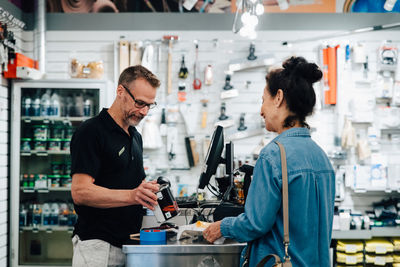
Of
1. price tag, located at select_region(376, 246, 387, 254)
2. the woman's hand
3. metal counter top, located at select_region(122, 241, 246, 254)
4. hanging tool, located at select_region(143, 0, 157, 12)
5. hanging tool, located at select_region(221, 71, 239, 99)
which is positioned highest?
hanging tool, located at select_region(143, 0, 157, 12)

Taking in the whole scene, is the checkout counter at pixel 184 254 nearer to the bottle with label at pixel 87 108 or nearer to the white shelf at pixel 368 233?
the white shelf at pixel 368 233

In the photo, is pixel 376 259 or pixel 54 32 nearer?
pixel 376 259

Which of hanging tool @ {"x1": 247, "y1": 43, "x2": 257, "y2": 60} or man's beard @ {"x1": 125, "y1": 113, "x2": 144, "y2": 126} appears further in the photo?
hanging tool @ {"x1": 247, "y1": 43, "x2": 257, "y2": 60}

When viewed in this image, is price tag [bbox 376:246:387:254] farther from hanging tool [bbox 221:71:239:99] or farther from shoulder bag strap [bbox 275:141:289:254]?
shoulder bag strap [bbox 275:141:289:254]

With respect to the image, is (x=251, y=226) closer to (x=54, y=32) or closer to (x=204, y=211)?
(x=204, y=211)

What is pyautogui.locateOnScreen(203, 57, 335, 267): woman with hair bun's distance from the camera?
1.56 m

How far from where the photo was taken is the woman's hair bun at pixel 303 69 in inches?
65.0

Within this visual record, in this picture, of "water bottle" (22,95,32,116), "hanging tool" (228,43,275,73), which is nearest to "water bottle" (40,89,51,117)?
"water bottle" (22,95,32,116)

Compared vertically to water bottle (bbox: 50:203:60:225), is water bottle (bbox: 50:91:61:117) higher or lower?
higher

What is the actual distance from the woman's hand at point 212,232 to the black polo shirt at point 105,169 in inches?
19.0

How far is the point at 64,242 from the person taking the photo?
493 centimetres

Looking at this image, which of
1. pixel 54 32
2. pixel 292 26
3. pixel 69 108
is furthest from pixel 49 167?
pixel 292 26

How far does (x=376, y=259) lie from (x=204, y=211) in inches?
109

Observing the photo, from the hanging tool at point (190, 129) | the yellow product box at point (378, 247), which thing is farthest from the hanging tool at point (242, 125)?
the yellow product box at point (378, 247)
